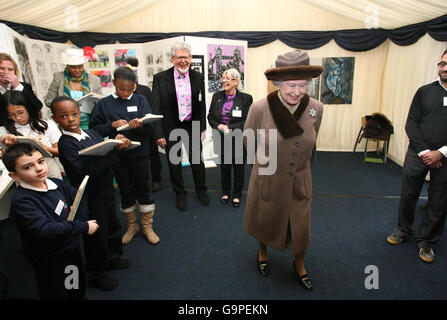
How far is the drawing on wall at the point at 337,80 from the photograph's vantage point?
5742 millimetres

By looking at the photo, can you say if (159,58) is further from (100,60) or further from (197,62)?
(100,60)

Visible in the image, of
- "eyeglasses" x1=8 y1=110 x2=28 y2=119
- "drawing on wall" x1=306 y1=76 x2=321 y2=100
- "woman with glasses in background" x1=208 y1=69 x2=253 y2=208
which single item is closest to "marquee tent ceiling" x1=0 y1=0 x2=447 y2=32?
"drawing on wall" x1=306 y1=76 x2=321 y2=100

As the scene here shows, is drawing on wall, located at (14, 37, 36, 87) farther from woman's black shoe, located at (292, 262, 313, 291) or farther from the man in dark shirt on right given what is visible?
the man in dark shirt on right

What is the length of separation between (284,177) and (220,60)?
391cm

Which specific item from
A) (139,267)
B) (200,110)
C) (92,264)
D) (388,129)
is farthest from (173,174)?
(388,129)

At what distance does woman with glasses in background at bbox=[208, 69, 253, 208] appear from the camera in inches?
127

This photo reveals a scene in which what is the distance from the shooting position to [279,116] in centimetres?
175

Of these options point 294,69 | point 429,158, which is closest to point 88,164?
point 294,69

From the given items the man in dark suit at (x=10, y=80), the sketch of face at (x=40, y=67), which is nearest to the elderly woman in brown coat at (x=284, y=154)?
the man in dark suit at (x=10, y=80)

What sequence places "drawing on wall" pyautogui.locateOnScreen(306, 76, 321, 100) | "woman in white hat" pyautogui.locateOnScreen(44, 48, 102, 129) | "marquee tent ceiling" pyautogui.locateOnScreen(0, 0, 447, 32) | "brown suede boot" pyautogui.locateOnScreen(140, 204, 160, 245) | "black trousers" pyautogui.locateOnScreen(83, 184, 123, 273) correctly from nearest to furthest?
"black trousers" pyautogui.locateOnScreen(83, 184, 123, 273) < "brown suede boot" pyautogui.locateOnScreen(140, 204, 160, 245) < "woman in white hat" pyautogui.locateOnScreen(44, 48, 102, 129) < "marquee tent ceiling" pyautogui.locateOnScreen(0, 0, 447, 32) < "drawing on wall" pyautogui.locateOnScreen(306, 76, 321, 100)

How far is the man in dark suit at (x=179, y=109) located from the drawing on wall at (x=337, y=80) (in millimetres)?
3698

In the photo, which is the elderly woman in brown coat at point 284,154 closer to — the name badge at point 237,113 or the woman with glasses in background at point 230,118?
the woman with glasses in background at point 230,118

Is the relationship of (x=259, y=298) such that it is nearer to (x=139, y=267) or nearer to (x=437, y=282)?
(x=139, y=267)

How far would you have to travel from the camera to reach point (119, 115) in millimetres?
2359
